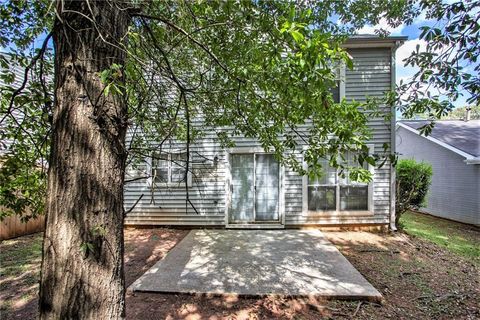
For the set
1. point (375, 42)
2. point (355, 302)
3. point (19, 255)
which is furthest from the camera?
point (375, 42)

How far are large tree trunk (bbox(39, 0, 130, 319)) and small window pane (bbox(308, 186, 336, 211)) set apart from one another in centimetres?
585

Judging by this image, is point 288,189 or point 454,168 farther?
point 454,168

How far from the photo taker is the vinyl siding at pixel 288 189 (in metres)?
6.50

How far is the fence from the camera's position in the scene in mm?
5660

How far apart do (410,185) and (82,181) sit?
852 centimetres

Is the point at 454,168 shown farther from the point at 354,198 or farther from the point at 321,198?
the point at 321,198

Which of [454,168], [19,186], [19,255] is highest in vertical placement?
[454,168]

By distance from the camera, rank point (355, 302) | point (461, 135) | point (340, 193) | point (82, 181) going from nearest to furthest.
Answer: point (82, 181) → point (355, 302) → point (340, 193) → point (461, 135)

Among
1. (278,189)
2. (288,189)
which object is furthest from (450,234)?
(278,189)

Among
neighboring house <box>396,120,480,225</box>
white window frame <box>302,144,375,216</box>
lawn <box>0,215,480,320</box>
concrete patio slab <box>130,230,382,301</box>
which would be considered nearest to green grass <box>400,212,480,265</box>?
lawn <box>0,215,480,320</box>

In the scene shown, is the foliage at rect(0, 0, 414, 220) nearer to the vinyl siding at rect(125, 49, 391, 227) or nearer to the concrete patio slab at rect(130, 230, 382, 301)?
the concrete patio slab at rect(130, 230, 382, 301)

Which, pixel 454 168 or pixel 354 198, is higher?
pixel 454 168

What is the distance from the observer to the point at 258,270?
13.1 ft

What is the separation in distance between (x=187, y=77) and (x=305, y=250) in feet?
13.3
